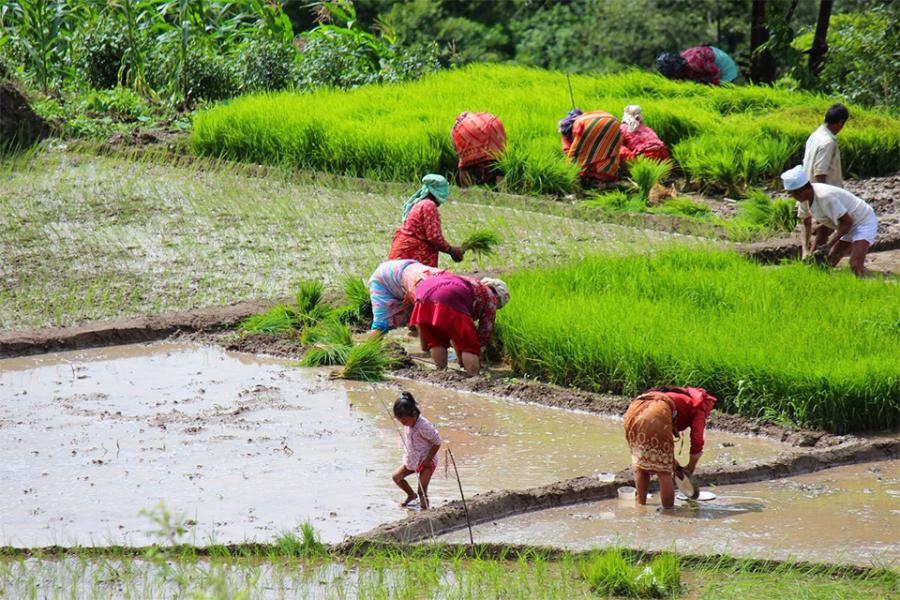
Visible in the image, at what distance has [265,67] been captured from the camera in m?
16.8

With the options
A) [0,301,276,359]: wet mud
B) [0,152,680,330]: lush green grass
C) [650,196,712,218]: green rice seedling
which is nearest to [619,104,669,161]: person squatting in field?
[650,196,712,218]: green rice seedling

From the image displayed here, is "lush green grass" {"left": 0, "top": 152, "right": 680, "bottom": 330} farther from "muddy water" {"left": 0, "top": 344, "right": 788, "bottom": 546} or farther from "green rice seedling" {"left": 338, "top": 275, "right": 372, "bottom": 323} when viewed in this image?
"muddy water" {"left": 0, "top": 344, "right": 788, "bottom": 546}

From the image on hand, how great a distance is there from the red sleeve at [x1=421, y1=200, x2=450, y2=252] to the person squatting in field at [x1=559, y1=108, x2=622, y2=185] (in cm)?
406

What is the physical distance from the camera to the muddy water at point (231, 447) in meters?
5.68

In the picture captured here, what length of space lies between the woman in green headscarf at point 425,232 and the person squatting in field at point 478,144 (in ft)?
12.3

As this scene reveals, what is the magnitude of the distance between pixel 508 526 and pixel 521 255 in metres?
4.99

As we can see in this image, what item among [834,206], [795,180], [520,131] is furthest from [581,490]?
[520,131]

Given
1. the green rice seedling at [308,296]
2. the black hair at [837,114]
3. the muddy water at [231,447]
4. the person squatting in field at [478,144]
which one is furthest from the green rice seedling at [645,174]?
A: the muddy water at [231,447]

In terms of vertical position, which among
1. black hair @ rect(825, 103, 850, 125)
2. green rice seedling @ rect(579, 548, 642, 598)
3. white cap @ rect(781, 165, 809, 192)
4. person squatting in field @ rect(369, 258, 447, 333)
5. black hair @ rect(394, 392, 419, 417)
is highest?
black hair @ rect(825, 103, 850, 125)

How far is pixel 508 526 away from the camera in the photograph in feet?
18.4

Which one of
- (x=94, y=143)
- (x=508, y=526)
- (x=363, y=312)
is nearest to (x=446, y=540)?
(x=508, y=526)

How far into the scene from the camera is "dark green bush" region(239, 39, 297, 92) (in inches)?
661

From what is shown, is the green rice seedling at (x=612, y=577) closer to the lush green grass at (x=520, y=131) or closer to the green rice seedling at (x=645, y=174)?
the green rice seedling at (x=645, y=174)

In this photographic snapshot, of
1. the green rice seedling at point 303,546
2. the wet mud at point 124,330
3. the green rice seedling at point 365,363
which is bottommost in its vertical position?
the wet mud at point 124,330
